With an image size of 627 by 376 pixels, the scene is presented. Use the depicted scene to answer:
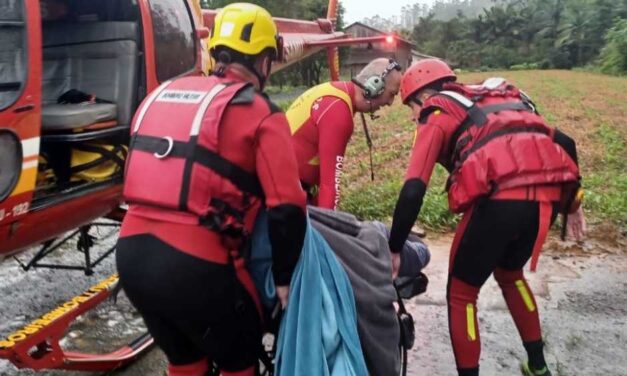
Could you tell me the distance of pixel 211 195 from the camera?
7.15ft

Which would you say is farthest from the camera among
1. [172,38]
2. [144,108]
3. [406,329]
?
[172,38]

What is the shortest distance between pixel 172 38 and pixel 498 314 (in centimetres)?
325

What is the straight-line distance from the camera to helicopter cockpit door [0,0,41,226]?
126 inches

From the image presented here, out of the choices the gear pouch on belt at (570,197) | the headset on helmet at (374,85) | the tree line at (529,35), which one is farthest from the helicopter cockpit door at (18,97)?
the tree line at (529,35)

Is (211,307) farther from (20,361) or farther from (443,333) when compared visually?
(443,333)

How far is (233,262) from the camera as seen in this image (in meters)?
2.31

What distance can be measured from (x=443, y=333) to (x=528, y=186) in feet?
5.14

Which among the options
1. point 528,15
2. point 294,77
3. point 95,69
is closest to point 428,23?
point 528,15

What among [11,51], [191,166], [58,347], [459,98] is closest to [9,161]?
[11,51]

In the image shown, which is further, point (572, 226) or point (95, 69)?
point (95, 69)

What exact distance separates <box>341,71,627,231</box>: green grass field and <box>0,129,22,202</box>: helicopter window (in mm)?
4310

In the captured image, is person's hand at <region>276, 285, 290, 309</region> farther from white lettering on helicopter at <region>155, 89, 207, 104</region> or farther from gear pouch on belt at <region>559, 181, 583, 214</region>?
gear pouch on belt at <region>559, 181, 583, 214</region>

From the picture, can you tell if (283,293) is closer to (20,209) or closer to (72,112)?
(20,209)

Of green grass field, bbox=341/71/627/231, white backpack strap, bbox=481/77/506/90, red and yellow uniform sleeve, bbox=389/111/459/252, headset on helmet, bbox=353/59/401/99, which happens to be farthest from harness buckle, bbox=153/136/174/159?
green grass field, bbox=341/71/627/231
